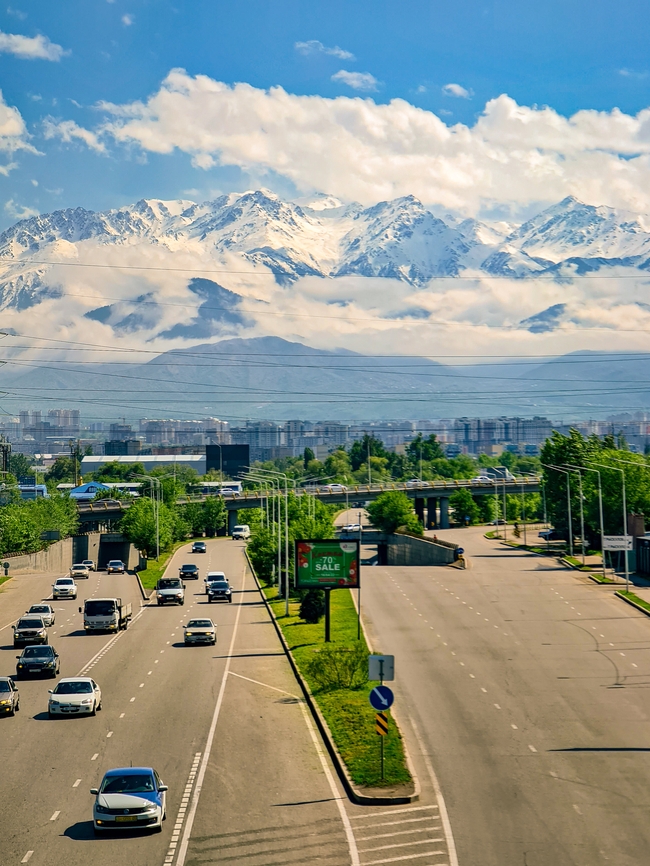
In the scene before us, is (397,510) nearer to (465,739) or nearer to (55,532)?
Answer: (55,532)

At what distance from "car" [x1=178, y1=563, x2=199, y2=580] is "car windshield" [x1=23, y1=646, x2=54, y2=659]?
6345 cm

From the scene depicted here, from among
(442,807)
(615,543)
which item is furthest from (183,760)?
(615,543)

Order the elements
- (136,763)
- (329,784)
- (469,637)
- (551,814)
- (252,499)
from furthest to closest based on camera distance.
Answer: (252,499)
(469,637)
(136,763)
(329,784)
(551,814)

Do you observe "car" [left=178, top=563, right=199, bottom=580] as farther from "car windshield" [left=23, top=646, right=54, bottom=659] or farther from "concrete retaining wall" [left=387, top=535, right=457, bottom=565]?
"car windshield" [left=23, top=646, right=54, bottom=659]

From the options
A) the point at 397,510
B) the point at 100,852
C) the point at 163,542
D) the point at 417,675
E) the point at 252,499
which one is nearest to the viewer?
the point at 100,852

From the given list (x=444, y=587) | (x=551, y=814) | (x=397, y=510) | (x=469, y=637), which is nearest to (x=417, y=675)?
(x=469, y=637)

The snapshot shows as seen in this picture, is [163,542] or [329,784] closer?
[329,784]

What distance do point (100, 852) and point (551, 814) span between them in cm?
1101

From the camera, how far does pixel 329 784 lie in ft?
108

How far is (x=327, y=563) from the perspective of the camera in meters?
66.3

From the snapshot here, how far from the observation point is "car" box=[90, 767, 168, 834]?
2758 cm

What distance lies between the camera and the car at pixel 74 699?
43.3 metres

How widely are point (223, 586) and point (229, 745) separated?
5626cm

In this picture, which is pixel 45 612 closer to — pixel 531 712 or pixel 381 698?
pixel 531 712
